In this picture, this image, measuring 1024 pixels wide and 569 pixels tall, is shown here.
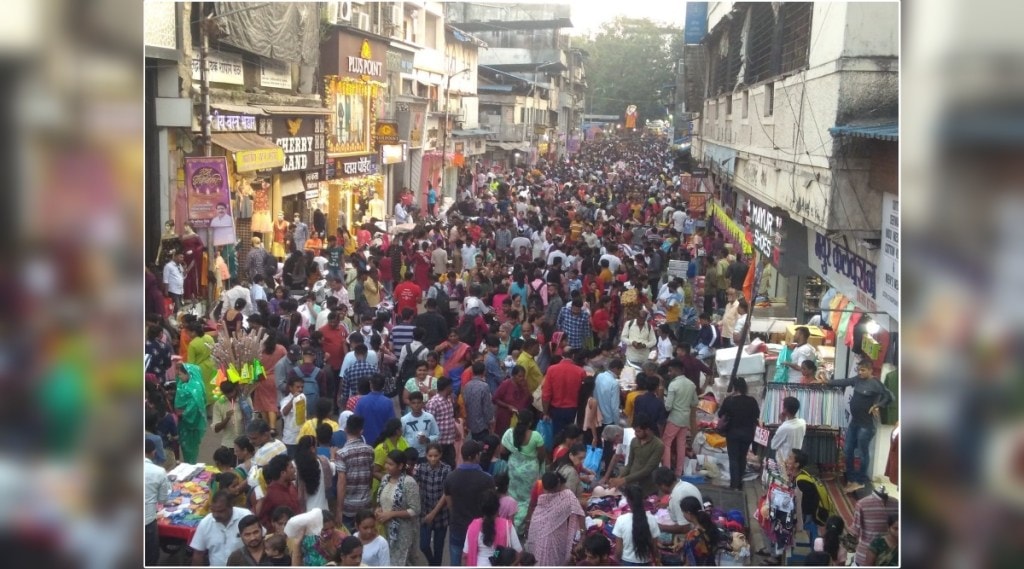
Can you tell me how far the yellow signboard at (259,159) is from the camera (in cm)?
1725

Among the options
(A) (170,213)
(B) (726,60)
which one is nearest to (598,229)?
(B) (726,60)

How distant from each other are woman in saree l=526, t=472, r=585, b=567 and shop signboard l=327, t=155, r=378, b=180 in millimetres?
18598

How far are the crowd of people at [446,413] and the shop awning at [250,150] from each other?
2984mm

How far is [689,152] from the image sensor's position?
36281 millimetres

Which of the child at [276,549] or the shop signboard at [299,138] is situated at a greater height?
the shop signboard at [299,138]

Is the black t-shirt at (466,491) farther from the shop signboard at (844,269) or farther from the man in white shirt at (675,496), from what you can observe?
the shop signboard at (844,269)

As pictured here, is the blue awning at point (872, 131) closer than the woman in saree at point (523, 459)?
No

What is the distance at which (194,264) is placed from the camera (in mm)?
14336

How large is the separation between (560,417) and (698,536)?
2.66 metres

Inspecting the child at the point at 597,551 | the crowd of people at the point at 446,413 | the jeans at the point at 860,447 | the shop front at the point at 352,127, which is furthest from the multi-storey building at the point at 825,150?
the shop front at the point at 352,127

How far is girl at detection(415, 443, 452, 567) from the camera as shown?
6.91 metres

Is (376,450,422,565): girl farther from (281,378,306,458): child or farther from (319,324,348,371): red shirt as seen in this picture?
(319,324,348,371): red shirt

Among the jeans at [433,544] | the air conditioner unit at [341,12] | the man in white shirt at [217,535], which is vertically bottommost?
the jeans at [433,544]

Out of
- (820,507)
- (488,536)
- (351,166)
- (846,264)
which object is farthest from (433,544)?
(351,166)
